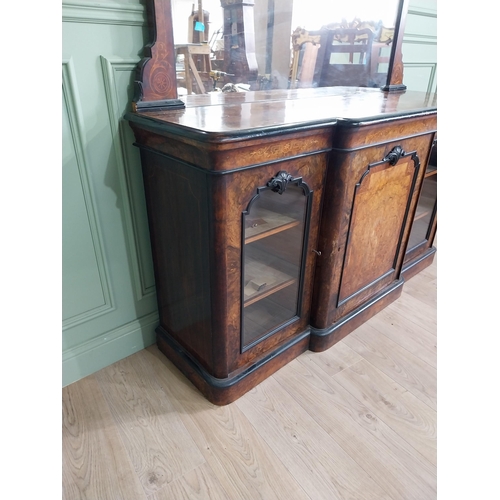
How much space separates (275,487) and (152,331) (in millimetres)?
788

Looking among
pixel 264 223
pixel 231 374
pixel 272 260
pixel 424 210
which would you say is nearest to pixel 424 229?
pixel 424 210

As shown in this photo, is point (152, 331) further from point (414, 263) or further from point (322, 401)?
point (414, 263)

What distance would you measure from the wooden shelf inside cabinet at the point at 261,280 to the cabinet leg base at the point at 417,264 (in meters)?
0.96

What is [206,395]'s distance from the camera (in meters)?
1.35

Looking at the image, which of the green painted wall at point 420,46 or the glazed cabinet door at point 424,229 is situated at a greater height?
the green painted wall at point 420,46

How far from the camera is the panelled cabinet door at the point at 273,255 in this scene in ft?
3.77

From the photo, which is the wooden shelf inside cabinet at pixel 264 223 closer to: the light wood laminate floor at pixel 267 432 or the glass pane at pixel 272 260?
the glass pane at pixel 272 260

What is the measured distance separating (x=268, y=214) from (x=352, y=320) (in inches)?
30.0

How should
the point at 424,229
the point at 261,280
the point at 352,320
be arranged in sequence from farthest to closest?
the point at 424,229 → the point at 352,320 → the point at 261,280

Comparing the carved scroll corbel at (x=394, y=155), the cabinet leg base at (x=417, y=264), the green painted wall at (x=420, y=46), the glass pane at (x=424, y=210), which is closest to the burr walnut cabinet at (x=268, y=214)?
the carved scroll corbel at (x=394, y=155)

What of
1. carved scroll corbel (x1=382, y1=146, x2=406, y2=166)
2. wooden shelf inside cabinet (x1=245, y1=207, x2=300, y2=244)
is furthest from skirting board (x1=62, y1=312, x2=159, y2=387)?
carved scroll corbel (x1=382, y1=146, x2=406, y2=166)

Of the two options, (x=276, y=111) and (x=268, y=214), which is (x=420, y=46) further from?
(x=268, y=214)

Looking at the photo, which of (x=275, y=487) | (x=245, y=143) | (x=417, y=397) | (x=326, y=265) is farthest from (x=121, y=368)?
(x=417, y=397)

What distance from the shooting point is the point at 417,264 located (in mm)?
2160
